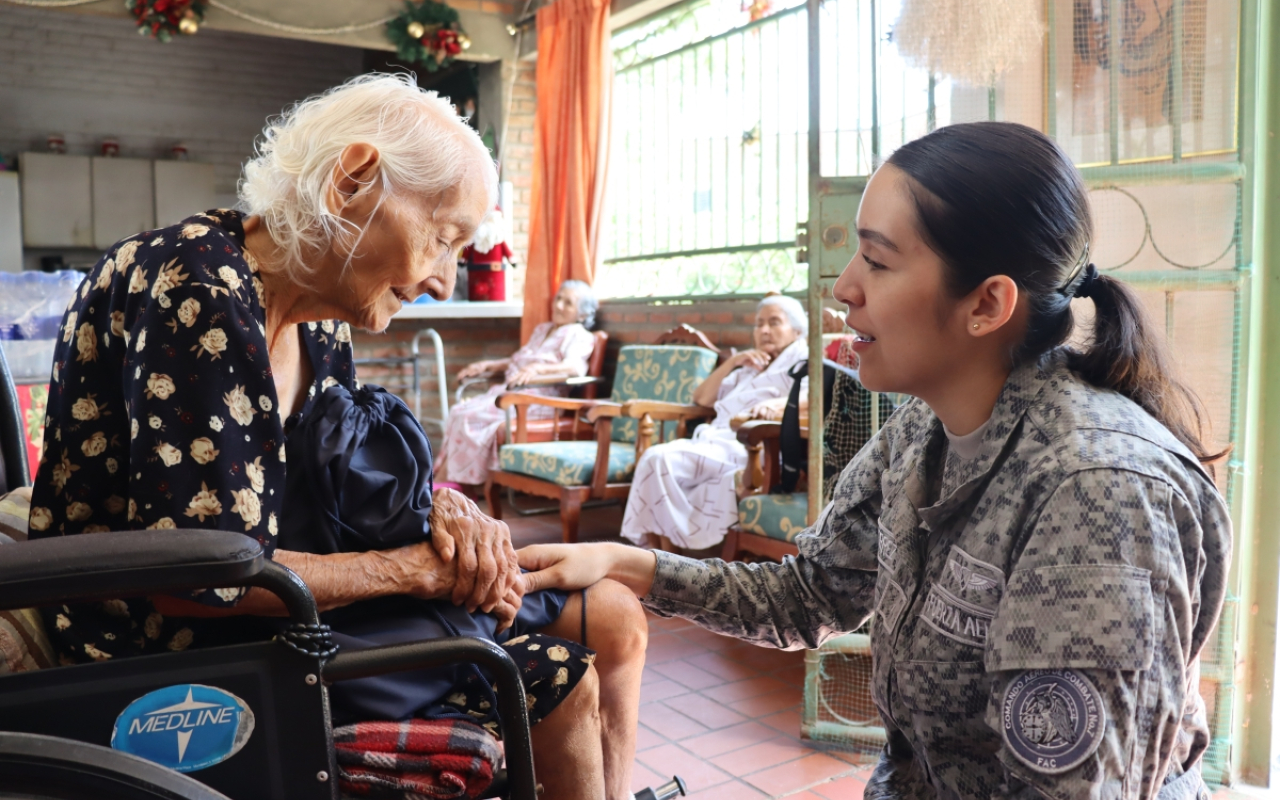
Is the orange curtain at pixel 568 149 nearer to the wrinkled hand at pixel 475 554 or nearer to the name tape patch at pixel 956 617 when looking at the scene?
the wrinkled hand at pixel 475 554

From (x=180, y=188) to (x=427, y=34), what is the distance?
11.0ft

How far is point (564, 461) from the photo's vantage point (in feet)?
14.0

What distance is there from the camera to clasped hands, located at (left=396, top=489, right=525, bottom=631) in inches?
49.6

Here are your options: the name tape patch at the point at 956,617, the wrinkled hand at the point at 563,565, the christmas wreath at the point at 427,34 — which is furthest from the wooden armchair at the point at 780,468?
the christmas wreath at the point at 427,34

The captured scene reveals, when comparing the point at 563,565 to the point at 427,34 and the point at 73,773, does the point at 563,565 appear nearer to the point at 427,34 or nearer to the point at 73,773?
the point at 73,773

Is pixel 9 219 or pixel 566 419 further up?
pixel 9 219

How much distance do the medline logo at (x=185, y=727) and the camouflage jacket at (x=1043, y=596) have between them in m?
0.66

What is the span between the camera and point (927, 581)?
1.06 m

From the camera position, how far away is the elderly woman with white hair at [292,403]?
3.54 ft

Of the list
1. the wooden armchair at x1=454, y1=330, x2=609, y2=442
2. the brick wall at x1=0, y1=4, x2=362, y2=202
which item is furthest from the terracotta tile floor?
the brick wall at x1=0, y1=4, x2=362, y2=202

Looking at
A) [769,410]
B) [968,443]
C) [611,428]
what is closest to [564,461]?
[611,428]

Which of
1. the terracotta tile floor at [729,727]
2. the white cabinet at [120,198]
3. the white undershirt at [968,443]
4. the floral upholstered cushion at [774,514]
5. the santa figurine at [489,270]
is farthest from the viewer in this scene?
the white cabinet at [120,198]

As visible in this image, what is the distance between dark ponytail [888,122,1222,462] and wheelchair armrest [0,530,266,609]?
73cm

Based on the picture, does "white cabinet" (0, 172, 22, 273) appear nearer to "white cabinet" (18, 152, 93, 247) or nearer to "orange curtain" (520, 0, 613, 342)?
"white cabinet" (18, 152, 93, 247)
